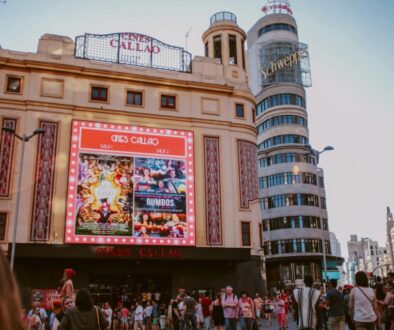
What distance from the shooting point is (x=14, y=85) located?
29.9 meters

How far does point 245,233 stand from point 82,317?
26786mm

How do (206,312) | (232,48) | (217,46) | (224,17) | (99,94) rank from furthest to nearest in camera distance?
(224,17), (217,46), (232,48), (99,94), (206,312)

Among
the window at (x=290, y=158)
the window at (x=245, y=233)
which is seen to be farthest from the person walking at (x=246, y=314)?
the window at (x=290, y=158)

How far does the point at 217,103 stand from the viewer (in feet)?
113

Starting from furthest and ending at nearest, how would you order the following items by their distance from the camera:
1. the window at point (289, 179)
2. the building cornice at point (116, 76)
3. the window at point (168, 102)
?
the window at point (289, 179) < the window at point (168, 102) < the building cornice at point (116, 76)

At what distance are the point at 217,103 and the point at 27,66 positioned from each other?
13.7 m

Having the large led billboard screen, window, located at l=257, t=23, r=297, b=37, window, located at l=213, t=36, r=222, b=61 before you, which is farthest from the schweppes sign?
the large led billboard screen

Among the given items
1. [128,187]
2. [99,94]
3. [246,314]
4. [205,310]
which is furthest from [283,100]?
[246,314]

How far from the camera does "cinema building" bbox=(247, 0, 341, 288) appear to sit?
55.7m

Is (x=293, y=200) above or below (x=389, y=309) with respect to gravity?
above

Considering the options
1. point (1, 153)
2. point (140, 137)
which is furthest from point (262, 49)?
point (1, 153)

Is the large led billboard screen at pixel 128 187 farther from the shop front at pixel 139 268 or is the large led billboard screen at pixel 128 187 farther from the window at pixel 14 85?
the window at pixel 14 85

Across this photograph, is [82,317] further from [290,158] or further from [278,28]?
[278,28]

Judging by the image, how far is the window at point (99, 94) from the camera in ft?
103
